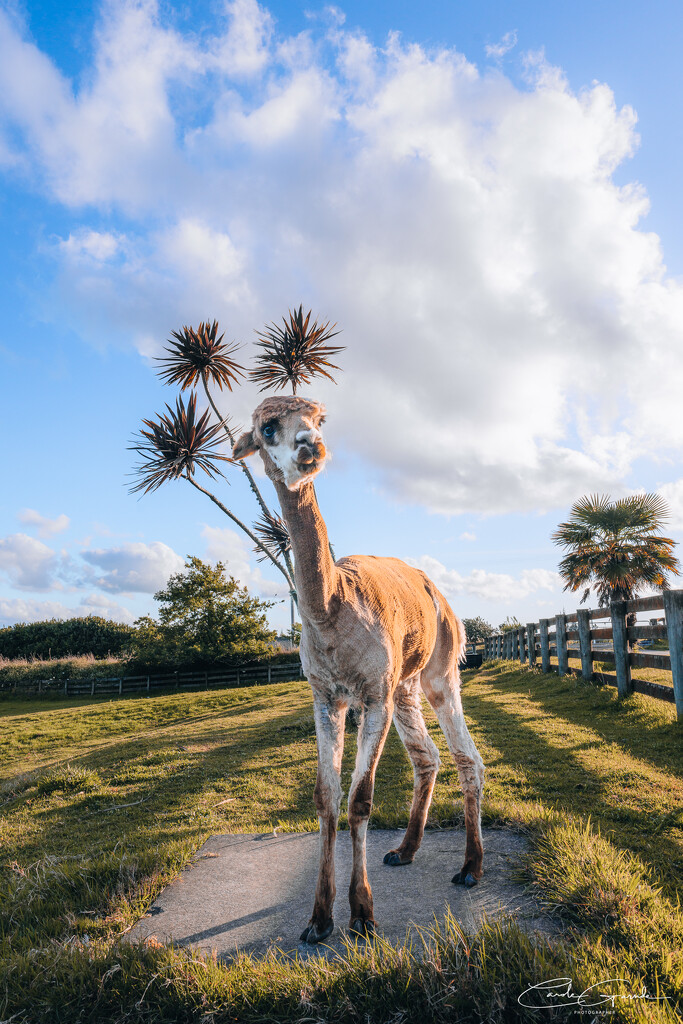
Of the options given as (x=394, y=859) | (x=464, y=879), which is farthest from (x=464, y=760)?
(x=394, y=859)

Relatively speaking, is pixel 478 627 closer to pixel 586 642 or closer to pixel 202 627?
pixel 202 627

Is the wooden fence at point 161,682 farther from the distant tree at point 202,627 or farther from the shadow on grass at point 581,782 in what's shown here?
the shadow on grass at point 581,782

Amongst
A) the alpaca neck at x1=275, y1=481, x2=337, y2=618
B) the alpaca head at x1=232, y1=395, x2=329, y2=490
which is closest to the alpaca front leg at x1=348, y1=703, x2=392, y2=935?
A: the alpaca neck at x1=275, y1=481, x2=337, y2=618

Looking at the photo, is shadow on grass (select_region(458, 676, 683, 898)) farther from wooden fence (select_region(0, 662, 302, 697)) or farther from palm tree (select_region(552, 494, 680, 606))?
wooden fence (select_region(0, 662, 302, 697))

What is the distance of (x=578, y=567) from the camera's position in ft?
57.2

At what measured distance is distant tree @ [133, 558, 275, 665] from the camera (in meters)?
28.8

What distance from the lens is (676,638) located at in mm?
6996

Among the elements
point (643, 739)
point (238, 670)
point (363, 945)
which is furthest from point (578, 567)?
point (238, 670)

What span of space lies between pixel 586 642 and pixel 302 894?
9.57 metres

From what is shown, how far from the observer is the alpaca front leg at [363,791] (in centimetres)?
291

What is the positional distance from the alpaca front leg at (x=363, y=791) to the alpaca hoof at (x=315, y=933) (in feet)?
0.45

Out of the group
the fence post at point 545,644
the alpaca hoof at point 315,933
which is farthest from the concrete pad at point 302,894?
the fence post at point 545,644
